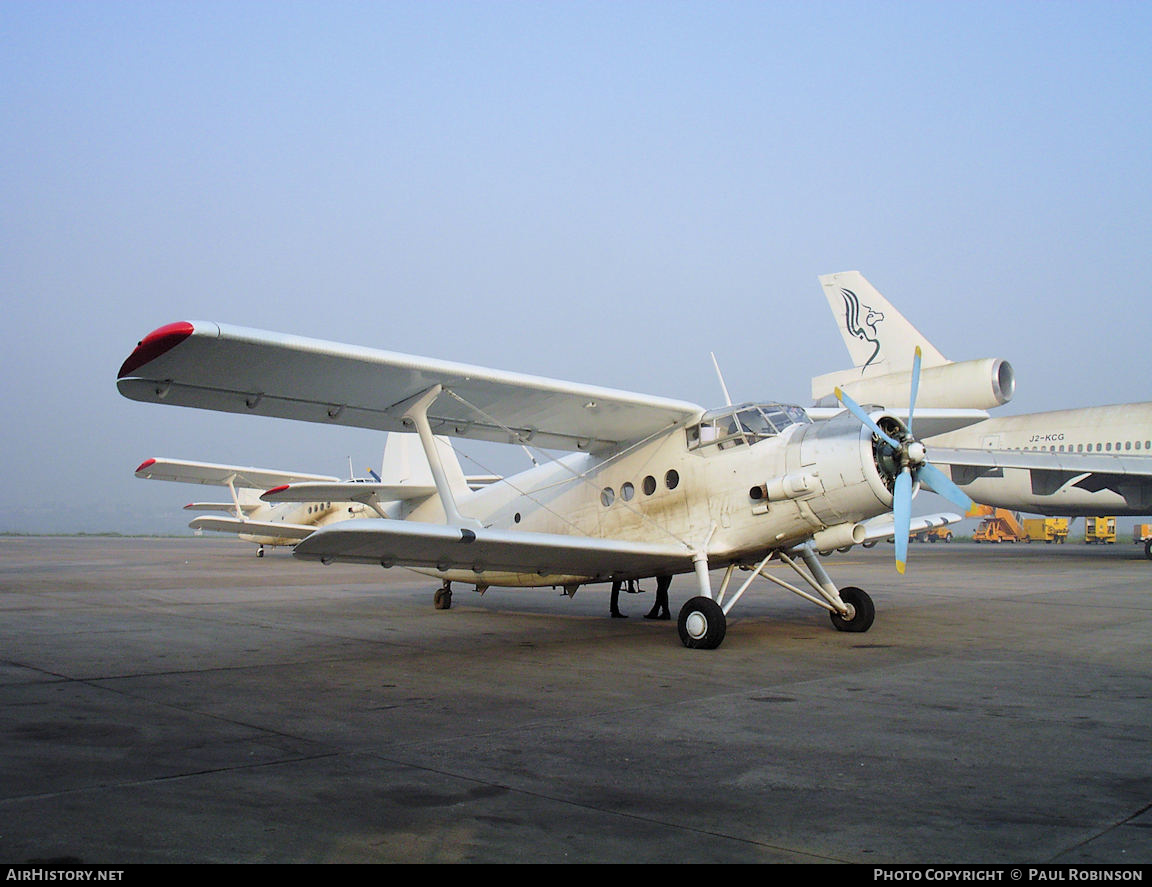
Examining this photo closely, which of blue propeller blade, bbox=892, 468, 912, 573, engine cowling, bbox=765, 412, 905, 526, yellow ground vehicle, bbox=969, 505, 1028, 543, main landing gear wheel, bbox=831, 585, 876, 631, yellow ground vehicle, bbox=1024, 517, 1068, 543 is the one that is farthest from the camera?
yellow ground vehicle, bbox=969, 505, 1028, 543

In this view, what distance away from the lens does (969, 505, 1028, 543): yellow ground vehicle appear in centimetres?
6644

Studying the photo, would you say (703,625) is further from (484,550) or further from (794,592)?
(484,550)

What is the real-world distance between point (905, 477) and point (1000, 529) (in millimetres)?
64646

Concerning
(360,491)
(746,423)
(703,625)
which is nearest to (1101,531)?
(360,491)

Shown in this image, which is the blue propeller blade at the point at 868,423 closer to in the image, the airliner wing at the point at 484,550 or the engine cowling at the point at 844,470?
the engine cowling at the point at 844,470

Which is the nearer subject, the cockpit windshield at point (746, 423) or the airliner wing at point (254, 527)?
the cockpit windshield at point (746, 423)

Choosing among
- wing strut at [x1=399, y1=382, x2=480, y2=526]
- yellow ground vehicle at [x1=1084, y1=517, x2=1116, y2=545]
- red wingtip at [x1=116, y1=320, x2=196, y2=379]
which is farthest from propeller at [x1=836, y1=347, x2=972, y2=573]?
yellow ground vehicle at [x1=1084, y1=517, x2=1116, y2=545]

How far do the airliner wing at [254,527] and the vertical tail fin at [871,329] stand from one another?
21.5m

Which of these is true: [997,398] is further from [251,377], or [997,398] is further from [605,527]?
[251,377]

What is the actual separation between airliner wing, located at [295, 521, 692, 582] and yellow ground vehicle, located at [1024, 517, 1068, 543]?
198 ft

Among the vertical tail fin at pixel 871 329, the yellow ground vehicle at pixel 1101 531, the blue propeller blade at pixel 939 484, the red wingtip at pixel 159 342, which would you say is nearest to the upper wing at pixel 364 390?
the red wingtip at pixel 159 342

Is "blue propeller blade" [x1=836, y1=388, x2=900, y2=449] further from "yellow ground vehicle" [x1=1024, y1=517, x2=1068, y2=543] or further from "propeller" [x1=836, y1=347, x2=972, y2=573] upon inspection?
"yellow ground vehicle" [x1=1024, y1=517, x2=1068, y2=543]

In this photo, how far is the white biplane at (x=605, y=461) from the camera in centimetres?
929
